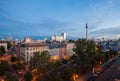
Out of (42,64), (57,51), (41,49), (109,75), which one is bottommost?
(109,75)

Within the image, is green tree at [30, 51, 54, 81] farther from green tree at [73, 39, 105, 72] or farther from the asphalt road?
green tree at [73, 39, 105, 72]

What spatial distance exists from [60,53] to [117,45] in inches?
1354

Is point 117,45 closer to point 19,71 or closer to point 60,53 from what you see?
point 60,53

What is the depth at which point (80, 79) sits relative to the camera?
1014 inches

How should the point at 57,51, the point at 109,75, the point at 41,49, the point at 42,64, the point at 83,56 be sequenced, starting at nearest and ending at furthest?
the point at 42,64, the point at 109,75, the point at 83,56, the point at 41,49, the point at 57,51

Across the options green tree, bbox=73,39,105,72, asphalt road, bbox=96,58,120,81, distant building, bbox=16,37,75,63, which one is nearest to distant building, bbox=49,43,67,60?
distant building, bbox=16,37,75,63

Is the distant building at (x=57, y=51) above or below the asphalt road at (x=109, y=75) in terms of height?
above

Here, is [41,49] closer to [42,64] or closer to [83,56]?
[83,56]

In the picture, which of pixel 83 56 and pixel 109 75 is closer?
pixel 109 75

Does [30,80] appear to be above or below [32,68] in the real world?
below

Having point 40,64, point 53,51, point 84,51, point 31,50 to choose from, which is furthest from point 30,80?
point 53,51

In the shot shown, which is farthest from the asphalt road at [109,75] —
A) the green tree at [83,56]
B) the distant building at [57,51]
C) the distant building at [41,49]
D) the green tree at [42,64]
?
the distant building at [57,51]

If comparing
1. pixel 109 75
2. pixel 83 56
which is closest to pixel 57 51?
pixel 83 56

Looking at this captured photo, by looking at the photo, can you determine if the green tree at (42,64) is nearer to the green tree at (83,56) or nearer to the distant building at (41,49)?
the green tree at (83,56)
